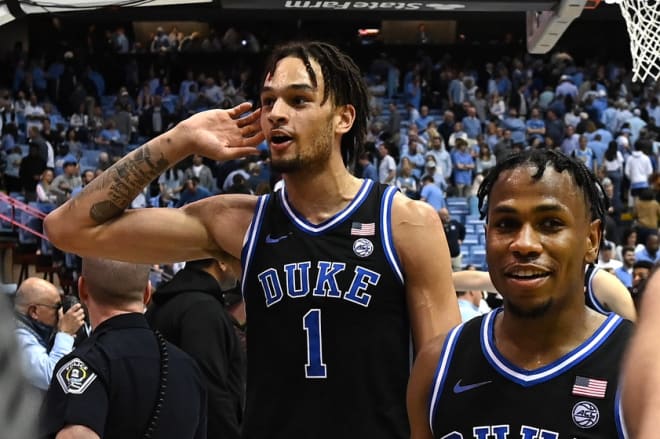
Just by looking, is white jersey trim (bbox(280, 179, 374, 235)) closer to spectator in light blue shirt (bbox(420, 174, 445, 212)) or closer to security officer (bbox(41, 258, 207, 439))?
security officer (bbox(41, 258, 207, 439))

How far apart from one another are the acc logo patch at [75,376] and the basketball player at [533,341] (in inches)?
46.5

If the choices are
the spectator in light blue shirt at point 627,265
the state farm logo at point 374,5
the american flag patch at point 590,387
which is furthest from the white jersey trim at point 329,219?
the spectator in light blue shirt at point 627,265

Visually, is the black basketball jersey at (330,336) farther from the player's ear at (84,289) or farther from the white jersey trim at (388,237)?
the player's ear at (84,289)

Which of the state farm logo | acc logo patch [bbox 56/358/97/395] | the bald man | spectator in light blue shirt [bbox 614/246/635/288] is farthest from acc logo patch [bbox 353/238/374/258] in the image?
spectator in light blue shirt [bbox 614/246/635/288]

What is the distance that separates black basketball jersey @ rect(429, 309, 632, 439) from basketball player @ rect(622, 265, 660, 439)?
1.21 meters

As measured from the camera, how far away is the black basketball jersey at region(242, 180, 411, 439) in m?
2.96

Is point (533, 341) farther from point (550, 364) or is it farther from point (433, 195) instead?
point (433, 195)

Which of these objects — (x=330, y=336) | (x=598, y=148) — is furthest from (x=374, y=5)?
(x=598, y=148)

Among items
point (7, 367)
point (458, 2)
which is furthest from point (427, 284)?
point (458, 2)

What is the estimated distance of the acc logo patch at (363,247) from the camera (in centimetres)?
305

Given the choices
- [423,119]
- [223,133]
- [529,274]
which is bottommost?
[423,119]

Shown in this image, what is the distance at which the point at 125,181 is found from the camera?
337cm

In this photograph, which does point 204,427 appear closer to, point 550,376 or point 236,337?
point 236,337

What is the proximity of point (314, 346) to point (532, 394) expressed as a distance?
3.04 ft
